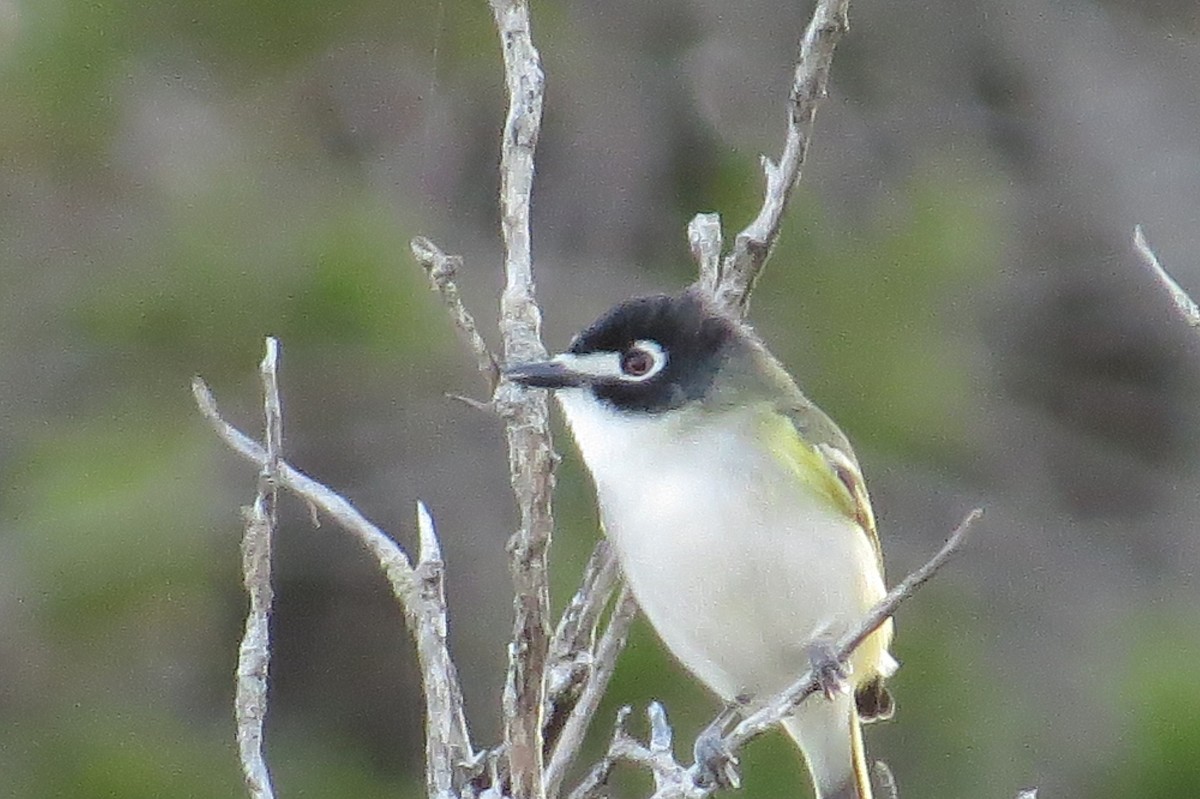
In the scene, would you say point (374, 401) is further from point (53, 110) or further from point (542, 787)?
point (542, 787)

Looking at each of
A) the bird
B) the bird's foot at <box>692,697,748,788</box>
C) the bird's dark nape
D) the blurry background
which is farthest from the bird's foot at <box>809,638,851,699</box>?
the blurry background

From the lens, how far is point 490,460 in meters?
5.45

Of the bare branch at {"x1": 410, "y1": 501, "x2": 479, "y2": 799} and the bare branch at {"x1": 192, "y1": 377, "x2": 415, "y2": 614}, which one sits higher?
the bare branch at {"x1": 192, "y1": 377, "x2": 415, "y2": 614}

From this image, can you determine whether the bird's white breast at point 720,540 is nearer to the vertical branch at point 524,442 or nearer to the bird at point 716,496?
the bird at point 716,496

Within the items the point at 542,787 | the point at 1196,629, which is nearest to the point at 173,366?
Result: the point at 1196,629

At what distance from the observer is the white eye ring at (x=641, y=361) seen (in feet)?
9.29

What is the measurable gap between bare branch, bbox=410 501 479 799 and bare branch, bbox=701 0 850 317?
553mm

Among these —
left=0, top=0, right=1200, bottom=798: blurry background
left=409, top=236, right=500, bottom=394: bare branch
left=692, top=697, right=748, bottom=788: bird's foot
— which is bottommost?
left=0, top=0, right=1200, bottom=798: blurry background

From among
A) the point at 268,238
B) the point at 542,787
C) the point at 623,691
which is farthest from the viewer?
the point at 268,238

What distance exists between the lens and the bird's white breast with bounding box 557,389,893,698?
276cm

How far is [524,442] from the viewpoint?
210cm

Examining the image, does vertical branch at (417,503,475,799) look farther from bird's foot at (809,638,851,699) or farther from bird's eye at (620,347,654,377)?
bird's eye at (620,347,654,377)

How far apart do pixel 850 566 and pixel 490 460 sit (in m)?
2.60

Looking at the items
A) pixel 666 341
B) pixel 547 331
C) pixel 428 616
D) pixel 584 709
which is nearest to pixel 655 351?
pixel 666 341
